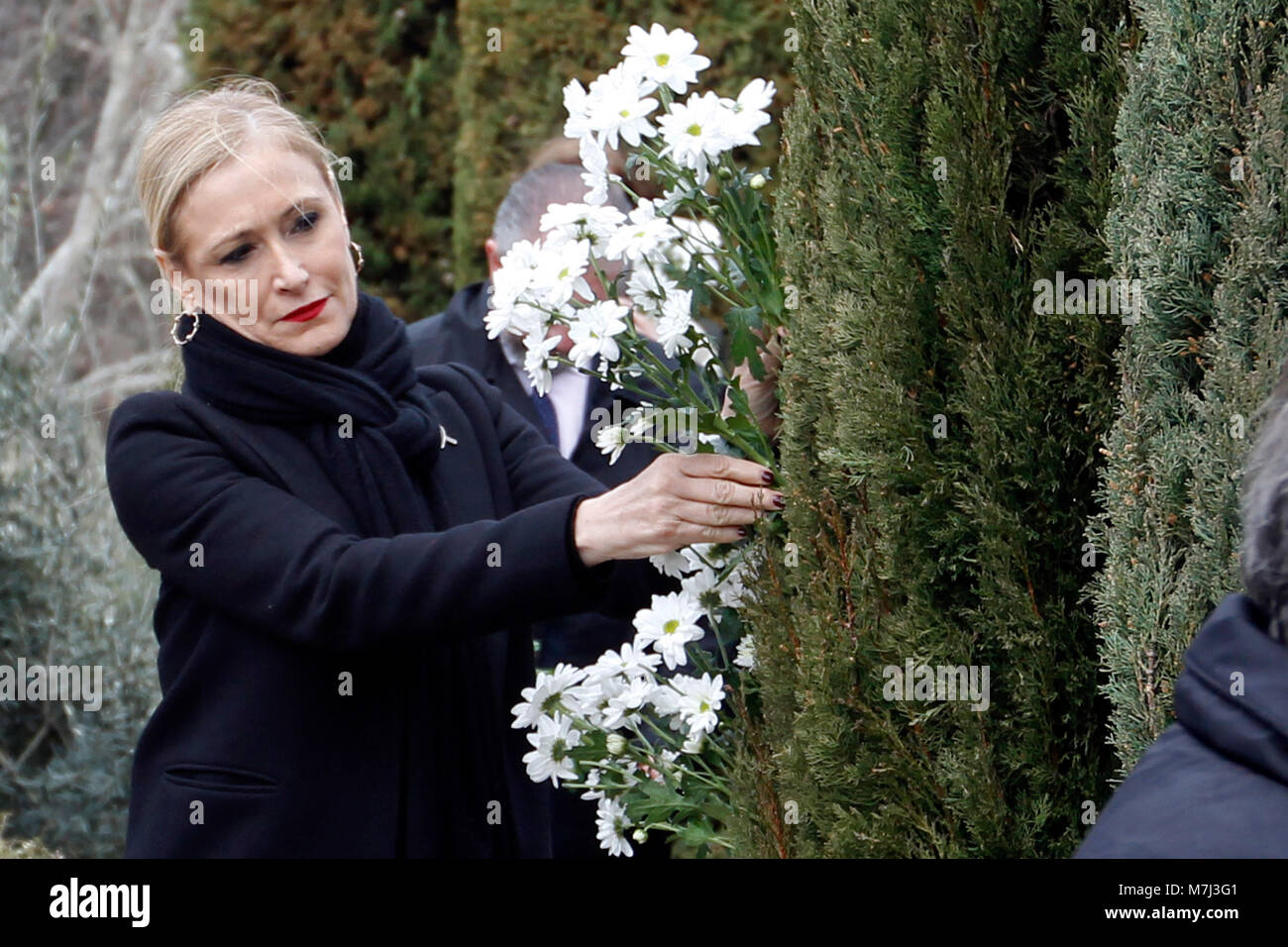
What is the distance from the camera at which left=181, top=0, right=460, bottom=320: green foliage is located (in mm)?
6746

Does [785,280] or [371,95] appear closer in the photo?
[785,280]

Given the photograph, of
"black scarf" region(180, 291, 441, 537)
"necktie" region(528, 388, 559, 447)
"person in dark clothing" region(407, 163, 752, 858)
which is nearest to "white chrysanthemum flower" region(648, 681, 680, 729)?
"black scarf" region(180, 291, 441, 537)

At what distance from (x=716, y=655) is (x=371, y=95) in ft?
15.0

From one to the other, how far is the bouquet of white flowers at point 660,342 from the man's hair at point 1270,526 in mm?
1005

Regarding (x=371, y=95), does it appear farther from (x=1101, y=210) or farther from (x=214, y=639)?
(x=1101, y=210)

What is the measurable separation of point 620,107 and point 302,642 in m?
0.95

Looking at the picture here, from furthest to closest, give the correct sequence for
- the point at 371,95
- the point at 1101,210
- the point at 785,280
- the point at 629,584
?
1. the point at 371,95
2. the point at 629,584
3. the point at 785,280
4. the point at 1101,210

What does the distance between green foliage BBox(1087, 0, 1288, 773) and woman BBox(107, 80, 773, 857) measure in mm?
649

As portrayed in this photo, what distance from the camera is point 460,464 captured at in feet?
8.80

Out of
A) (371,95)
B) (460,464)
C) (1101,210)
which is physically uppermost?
(371,95)

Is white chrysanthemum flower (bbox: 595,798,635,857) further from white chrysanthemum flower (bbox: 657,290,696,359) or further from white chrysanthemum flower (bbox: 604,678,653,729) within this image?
white chrysanthemum flower (bbox: 657,290,696,359)
